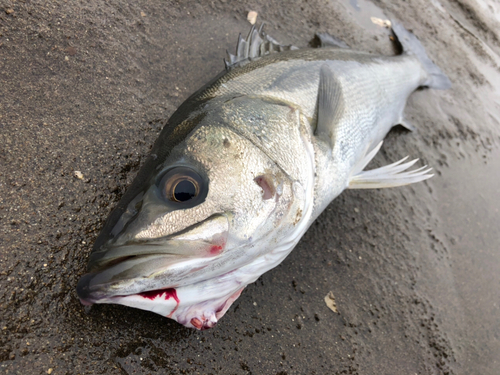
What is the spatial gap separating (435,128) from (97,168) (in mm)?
3669

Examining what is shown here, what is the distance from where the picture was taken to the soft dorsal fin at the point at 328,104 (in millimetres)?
1961

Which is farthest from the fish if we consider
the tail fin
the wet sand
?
the tail fin

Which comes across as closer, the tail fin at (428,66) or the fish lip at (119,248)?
the fish lip at (119,248)

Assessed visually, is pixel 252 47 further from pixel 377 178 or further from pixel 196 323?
pixel 196 323

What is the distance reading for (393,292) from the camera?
242cm

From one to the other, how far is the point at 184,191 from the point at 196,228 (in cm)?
19

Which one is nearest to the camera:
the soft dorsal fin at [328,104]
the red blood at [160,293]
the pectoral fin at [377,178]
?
the red blood at [160,293]

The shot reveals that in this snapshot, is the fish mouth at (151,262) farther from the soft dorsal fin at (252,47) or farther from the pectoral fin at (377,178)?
the soft dorsal fin at (252,47)

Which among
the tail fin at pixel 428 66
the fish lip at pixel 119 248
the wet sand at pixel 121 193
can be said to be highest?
the tail fin at pixel 428 66

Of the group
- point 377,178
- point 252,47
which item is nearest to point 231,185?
point 377,178

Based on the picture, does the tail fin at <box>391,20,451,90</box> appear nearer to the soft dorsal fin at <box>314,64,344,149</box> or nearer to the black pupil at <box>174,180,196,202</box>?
the soft dorsal fin at <box>314,64,344,149</box>

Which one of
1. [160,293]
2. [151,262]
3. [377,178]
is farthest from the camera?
[377,178]

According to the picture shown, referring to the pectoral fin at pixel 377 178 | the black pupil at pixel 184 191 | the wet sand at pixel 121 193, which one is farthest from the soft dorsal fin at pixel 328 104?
the black pupil at pixel 184 191

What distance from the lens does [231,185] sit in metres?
1.40
